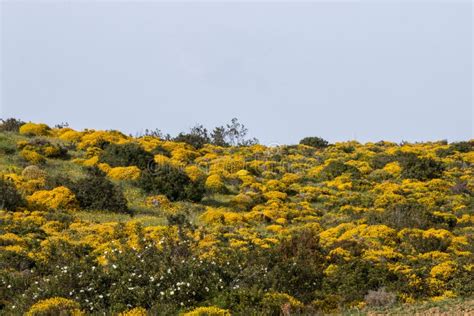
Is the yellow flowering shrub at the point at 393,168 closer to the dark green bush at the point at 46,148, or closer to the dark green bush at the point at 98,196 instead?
the dark green bush at the point at 98,196

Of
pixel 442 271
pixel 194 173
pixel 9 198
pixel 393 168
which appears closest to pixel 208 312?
pixel 442 271

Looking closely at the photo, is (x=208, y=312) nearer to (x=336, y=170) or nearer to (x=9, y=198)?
(x=9, y=198)

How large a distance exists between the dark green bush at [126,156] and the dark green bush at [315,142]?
1606 centimetres

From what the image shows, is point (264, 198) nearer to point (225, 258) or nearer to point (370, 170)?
point (370, 170)

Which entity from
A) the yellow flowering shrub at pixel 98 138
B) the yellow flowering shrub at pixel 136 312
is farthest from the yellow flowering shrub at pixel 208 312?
the yellow flowering shrub at pixel 98 138

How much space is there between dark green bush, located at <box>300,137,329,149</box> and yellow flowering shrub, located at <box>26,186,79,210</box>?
24098 mm

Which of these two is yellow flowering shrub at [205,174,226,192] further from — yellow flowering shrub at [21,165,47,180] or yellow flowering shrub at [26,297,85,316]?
yellow flowering shrub at [26,297,85,316]

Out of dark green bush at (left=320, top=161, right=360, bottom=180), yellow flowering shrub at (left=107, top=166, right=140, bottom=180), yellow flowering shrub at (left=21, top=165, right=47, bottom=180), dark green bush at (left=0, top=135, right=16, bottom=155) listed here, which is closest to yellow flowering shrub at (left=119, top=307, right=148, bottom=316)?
yellow flowering shrub at (left=21, top=165, right=47, bottom=180)

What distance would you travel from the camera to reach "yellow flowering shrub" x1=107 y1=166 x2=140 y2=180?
96.7ft

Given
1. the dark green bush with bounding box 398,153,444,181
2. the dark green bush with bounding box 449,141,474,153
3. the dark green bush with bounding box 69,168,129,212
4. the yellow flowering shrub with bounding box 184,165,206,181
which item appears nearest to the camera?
the dark green bush with bounding box 69,168,129,212

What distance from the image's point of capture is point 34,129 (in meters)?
38.3

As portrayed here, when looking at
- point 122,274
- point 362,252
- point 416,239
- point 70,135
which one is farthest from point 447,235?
point 70,135

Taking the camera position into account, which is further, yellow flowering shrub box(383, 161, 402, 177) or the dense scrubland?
yellow flowering shrub box(383, 161, 402, 177)

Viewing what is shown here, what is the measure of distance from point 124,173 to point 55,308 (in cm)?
1650
